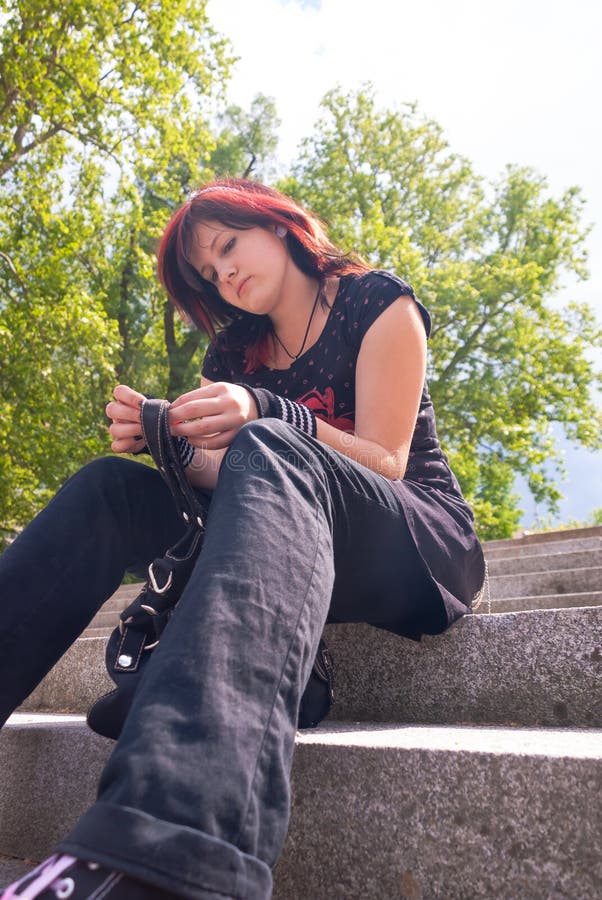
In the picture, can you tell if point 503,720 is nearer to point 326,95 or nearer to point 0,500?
point 0,500

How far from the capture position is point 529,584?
3.79 metres

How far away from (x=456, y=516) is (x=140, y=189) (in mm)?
14997

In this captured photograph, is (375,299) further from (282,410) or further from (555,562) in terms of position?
A: (555,562)

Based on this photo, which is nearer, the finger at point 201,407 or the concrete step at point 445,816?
the concrete step at point 445,816

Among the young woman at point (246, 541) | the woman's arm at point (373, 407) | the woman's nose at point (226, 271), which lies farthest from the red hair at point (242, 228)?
the woman's arm at point (373, 407)

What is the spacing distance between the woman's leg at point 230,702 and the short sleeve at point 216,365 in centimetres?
121

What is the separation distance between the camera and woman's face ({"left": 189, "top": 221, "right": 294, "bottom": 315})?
2162mm

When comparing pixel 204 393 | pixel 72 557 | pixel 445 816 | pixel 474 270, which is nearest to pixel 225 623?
pixel 445 816

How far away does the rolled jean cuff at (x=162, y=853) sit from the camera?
2.25ft

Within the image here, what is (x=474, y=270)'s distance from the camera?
15023mm

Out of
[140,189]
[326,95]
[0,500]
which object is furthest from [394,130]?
[0,500]

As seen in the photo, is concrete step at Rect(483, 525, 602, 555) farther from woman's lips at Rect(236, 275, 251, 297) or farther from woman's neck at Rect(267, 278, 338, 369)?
woman's lips at Rect(236, 275, 251, 297)

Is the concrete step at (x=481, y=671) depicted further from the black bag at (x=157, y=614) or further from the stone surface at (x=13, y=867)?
the stone surface at (x=13, y=867)

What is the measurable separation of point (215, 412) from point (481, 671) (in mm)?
825
